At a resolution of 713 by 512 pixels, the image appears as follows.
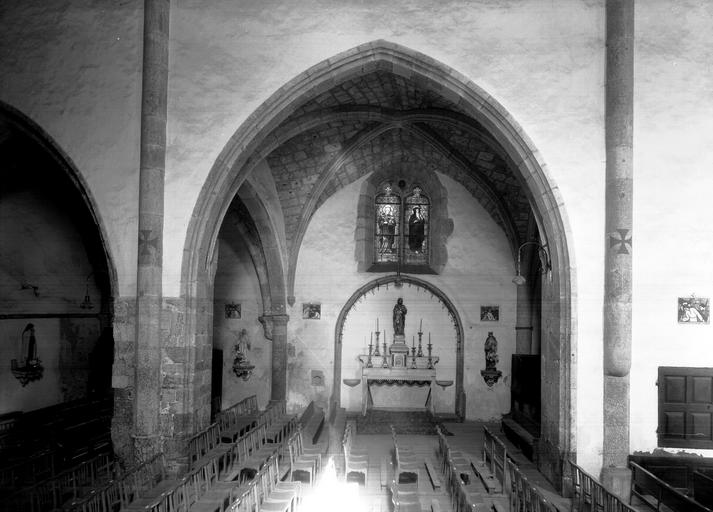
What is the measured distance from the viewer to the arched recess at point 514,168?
32.7ft

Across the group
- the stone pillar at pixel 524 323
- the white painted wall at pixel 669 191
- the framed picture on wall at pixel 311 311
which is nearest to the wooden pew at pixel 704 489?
the white painted wall at pixel 669 191

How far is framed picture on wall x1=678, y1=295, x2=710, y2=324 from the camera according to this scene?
9875mm

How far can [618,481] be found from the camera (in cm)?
957

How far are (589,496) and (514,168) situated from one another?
521cm

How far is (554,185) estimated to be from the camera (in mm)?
10047

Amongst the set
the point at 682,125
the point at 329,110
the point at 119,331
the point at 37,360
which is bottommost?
the point at 37,360

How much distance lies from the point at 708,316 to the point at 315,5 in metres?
7.89

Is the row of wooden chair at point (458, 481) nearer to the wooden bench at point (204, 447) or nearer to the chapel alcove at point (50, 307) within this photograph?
the wooden bench at point (204, 447)

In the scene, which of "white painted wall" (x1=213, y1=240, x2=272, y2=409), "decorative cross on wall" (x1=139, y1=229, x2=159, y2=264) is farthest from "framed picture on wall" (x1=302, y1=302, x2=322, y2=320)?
"decorative cross on wall" (x1=139, y1=229, x2=159, y2=264)

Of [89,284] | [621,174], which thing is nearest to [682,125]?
[621,174]

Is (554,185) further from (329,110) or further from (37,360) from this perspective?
(37,360)

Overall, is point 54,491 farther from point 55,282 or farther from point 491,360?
point 491,360

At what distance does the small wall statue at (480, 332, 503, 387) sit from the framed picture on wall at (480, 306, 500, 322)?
395mm

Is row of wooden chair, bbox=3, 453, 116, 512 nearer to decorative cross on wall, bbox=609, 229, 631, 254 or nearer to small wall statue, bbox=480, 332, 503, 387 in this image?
decorative cross on wall, bbox=609, 229, 631, 254
